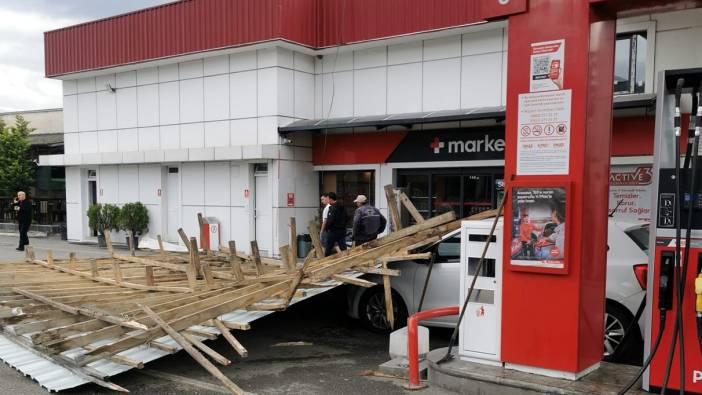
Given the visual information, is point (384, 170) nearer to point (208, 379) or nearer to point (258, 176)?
point (258, 176)

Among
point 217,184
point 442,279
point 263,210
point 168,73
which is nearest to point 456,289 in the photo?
point 442,279

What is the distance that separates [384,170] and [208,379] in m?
9.37

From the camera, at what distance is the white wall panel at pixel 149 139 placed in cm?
1779

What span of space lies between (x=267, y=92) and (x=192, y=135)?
3218mm

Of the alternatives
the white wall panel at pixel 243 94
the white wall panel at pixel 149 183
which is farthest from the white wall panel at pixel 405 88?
the white wall panel at pixel 149 183

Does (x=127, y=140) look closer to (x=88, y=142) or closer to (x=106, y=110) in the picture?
(x=106, y=110)

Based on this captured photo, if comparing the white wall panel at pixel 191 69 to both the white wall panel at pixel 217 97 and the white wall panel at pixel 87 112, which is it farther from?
the white wall panel at pixel 87 112

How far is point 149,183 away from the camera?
1822cm

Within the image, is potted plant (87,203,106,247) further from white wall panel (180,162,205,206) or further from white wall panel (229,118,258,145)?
white wall panel (229,118,258,145)

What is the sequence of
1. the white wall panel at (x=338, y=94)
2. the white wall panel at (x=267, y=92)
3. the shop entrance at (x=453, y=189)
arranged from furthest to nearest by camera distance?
the white wall panel at (x=338, y=94), the white wall panel at (x=267, y=92), the shop entrance at (x=453, y=189)

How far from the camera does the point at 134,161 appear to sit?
59.0 ft

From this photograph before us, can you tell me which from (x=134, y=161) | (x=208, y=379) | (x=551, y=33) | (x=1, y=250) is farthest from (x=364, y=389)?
(x=1, y=250)

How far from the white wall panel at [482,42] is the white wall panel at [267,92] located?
500 cm

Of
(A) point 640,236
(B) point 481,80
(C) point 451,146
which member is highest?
(B) point 481,80
